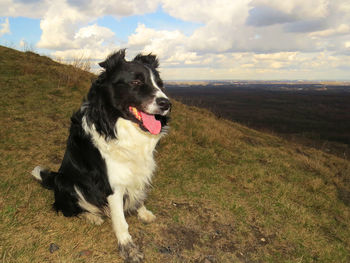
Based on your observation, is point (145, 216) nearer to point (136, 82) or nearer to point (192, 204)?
point (192, 204)

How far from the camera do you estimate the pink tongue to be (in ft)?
11.4

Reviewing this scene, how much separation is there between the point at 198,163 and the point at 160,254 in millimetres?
4008

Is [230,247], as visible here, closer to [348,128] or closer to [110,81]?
[110,81]

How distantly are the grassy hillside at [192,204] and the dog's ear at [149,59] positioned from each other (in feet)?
9.11

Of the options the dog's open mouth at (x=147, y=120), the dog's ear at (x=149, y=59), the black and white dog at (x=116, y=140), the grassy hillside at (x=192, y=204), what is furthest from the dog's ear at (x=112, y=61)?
the grassy hillside at (x=192, y=204)

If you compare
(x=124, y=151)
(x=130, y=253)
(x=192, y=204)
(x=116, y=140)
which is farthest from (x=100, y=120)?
(x=192, y=204)

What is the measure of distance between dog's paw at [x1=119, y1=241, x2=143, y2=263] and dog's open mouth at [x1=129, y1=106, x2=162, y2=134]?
5.58 ft

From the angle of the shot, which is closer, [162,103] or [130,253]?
[162,103]

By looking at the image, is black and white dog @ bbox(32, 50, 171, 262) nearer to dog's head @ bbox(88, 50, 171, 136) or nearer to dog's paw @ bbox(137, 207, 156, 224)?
dog's head @ bbox(88, 50, 171, 136)

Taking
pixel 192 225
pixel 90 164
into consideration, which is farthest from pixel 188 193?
pixel 90 164

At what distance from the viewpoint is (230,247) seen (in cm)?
430

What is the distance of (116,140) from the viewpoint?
11.4 ft

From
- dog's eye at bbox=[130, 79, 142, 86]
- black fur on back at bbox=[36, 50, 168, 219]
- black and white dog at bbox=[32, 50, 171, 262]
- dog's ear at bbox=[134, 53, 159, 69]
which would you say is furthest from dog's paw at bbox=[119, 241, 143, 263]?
dog's ear at bbox=[134, 53, 159, 69]

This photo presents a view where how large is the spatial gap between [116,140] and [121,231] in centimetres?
135
